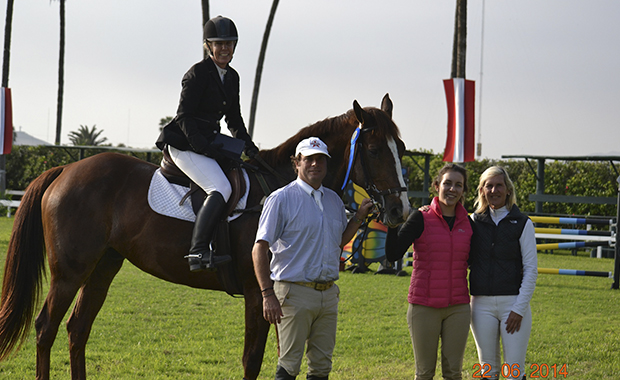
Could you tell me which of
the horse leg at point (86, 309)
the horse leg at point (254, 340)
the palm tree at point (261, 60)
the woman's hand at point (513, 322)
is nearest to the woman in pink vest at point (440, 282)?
the woman's hand at point (513, 322)

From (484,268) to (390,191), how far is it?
0.79 meters

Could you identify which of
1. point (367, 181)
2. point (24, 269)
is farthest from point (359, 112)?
point (24, 269)

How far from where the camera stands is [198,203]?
4078 mm

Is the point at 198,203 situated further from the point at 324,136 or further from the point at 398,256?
the point at 398,256

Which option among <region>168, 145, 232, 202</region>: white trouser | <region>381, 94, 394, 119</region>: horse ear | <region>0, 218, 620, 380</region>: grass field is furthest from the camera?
<region>0, 218, 620, 380</region>: grass field

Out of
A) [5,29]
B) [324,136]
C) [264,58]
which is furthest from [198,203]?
[5,29]

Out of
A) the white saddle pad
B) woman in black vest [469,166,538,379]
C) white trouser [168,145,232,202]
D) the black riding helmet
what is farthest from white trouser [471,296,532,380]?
the black riding helmet

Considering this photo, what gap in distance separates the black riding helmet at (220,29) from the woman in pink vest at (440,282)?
1.84 meters

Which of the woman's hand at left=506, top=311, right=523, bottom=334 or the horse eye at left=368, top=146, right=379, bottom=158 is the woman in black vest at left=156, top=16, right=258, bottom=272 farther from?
the woman's hand at left=506, top=311, right=523, bottom=334

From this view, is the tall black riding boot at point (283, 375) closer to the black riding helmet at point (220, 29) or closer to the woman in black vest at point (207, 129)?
the woman in black vest at point (207, 129)

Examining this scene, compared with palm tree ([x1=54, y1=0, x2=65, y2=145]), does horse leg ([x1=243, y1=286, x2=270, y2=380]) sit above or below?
below

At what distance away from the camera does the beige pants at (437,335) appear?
3.49 meters

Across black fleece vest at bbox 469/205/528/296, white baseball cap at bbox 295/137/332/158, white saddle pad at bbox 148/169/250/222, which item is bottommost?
black fleece vest at bbox 469/205/528/296

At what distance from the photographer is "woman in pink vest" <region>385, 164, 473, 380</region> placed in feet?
11.4
